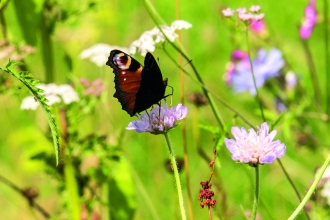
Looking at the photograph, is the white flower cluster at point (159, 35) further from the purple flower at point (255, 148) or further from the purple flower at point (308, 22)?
the purple flower at point (308, 22)

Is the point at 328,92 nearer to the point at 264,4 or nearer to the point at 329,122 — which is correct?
the point at 329,122

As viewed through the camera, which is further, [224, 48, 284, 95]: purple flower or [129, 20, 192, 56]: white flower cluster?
[224, 48, 284, 95]: purple flower

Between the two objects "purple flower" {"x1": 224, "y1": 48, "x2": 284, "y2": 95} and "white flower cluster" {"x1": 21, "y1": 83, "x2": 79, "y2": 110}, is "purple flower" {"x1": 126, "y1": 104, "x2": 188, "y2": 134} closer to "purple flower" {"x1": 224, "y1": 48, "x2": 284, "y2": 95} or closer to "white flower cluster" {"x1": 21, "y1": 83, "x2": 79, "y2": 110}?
"white flower cluster" {"x1": 21, "y1": 83, "x2": 79, "y2": 110}

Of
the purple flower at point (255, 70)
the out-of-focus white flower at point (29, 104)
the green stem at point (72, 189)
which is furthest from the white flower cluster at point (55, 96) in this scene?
the purple flower at point (255, 70)

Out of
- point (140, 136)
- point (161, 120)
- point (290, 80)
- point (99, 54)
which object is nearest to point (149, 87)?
point (161, 120)

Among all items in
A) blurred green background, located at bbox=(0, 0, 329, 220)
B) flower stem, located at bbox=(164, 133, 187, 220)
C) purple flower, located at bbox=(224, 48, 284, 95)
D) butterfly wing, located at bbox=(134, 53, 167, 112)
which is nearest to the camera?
flower stem, located at bbox=(164, 133, 187, 220)

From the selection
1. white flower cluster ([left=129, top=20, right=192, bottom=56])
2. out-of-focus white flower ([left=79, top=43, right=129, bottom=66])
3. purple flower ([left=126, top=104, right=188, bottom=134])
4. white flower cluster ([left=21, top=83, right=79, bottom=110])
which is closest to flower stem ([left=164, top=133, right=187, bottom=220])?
purple flower ([left=126, top=104, right=188, bottom=134])

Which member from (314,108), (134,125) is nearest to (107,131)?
(314,108)

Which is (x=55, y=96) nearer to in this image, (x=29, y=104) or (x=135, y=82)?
(x=29, y=104)
